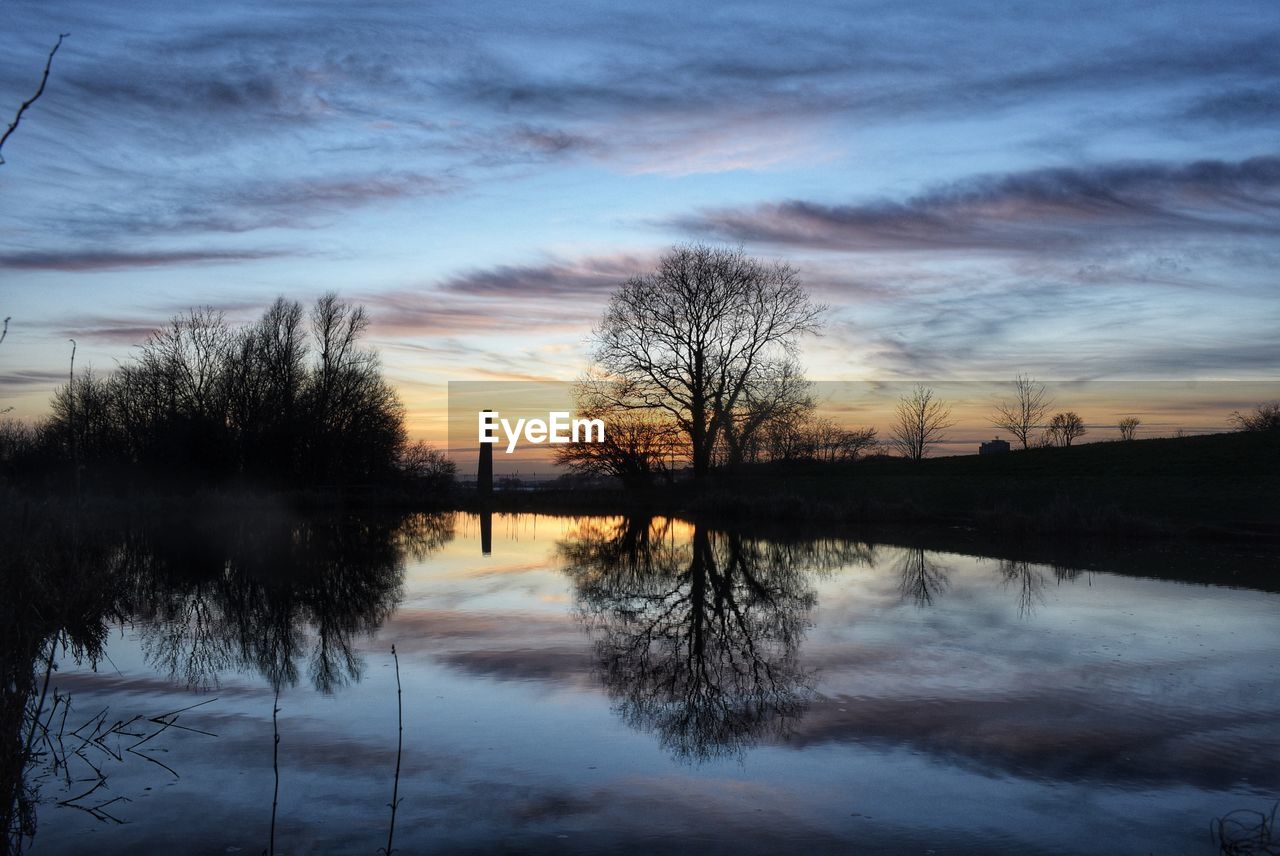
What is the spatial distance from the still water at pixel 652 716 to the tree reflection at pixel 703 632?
2.5 inches

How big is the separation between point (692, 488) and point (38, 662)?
32668 mm

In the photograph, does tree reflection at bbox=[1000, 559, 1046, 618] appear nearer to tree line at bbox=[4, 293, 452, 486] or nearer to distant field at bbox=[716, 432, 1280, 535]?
distant field at bbox=[716, 432, 1280, 535]

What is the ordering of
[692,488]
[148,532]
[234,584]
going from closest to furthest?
[234,584]
[148,532]
[692,488]

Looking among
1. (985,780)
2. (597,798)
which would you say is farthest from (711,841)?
(985,780)

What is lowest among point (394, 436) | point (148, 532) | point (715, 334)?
point (148, 532)

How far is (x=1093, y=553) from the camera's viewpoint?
21.8m

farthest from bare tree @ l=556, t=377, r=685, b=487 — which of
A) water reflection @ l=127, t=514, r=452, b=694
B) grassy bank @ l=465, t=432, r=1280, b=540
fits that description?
water reflection @ l=127, t=514, r=452, b=694

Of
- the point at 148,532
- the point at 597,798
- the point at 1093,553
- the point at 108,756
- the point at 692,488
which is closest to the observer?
the point at 597,798

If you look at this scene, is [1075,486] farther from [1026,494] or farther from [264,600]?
[264,600]

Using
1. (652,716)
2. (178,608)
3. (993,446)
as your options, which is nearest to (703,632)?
(652,716)

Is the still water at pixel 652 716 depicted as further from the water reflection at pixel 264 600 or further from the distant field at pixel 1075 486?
the distant field at pixel 1075 486

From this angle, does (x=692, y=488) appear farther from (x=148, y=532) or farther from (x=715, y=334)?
(x=148, y=532)

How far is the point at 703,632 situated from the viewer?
1244 centimetres

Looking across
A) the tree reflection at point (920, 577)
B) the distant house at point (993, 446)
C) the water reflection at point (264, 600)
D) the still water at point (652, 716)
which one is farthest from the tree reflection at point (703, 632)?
the distant house at point (993, 446)
